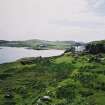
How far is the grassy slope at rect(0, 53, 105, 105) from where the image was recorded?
2545 inches

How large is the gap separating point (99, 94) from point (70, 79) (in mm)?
14637

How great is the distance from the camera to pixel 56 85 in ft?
253

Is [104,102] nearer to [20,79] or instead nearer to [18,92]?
[18,92]

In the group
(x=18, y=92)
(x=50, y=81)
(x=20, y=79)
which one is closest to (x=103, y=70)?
(x=50, y=81)

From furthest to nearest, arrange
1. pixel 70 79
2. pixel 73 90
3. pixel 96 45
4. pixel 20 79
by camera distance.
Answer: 1. pixel 96 45
2. pixel 20 79
3. pixel 70 79
4. pixel 73 90

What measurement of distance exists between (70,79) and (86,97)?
16.9m

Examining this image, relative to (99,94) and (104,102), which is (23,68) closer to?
(99,94)

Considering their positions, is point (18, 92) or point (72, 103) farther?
point (18, 92)

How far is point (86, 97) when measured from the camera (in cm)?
6656

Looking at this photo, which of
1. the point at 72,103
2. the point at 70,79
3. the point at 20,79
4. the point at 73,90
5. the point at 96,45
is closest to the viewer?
the point at 72,103

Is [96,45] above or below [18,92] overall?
above

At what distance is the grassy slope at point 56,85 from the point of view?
2545 inches

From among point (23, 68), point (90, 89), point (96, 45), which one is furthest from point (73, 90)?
point (96, 45)

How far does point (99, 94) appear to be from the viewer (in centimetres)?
6975
